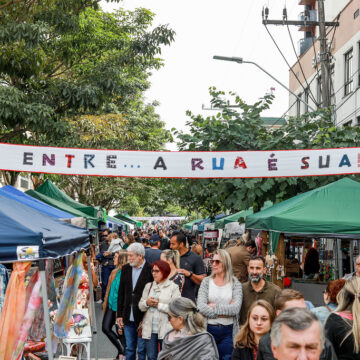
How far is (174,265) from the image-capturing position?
830cm

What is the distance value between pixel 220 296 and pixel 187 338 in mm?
1862

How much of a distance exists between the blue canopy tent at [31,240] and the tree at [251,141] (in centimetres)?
677

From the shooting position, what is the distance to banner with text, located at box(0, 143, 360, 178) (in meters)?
9.66

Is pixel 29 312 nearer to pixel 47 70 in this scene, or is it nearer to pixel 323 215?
pixel 323 215

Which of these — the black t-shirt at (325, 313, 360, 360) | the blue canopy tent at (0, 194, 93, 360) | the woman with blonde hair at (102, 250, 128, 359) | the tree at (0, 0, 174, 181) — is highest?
the tree at (0, 0, 174, 181)

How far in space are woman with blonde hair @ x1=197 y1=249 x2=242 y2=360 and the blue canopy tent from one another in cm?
176

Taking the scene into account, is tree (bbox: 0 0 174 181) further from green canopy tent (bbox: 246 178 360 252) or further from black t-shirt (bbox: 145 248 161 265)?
green canopy tent (bbox: 246 178 360 252)

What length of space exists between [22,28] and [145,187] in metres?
24.2

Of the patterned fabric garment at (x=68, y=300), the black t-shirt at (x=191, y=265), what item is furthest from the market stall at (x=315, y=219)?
the patterned fabric garment at (x=68, y=300)

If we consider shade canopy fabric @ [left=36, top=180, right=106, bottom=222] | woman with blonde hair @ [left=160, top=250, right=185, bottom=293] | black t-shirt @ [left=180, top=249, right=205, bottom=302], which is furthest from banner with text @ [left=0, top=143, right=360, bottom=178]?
shade canopy fabric @ [left=36, top=180, right=106, bottom=222]

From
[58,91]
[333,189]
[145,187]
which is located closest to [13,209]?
[333,189]

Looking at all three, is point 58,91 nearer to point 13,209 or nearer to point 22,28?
point 22,28

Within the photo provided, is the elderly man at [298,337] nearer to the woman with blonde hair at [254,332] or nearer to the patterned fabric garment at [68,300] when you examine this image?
the woman with blonde hair at [254,332]

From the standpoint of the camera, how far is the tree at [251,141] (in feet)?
43.6
